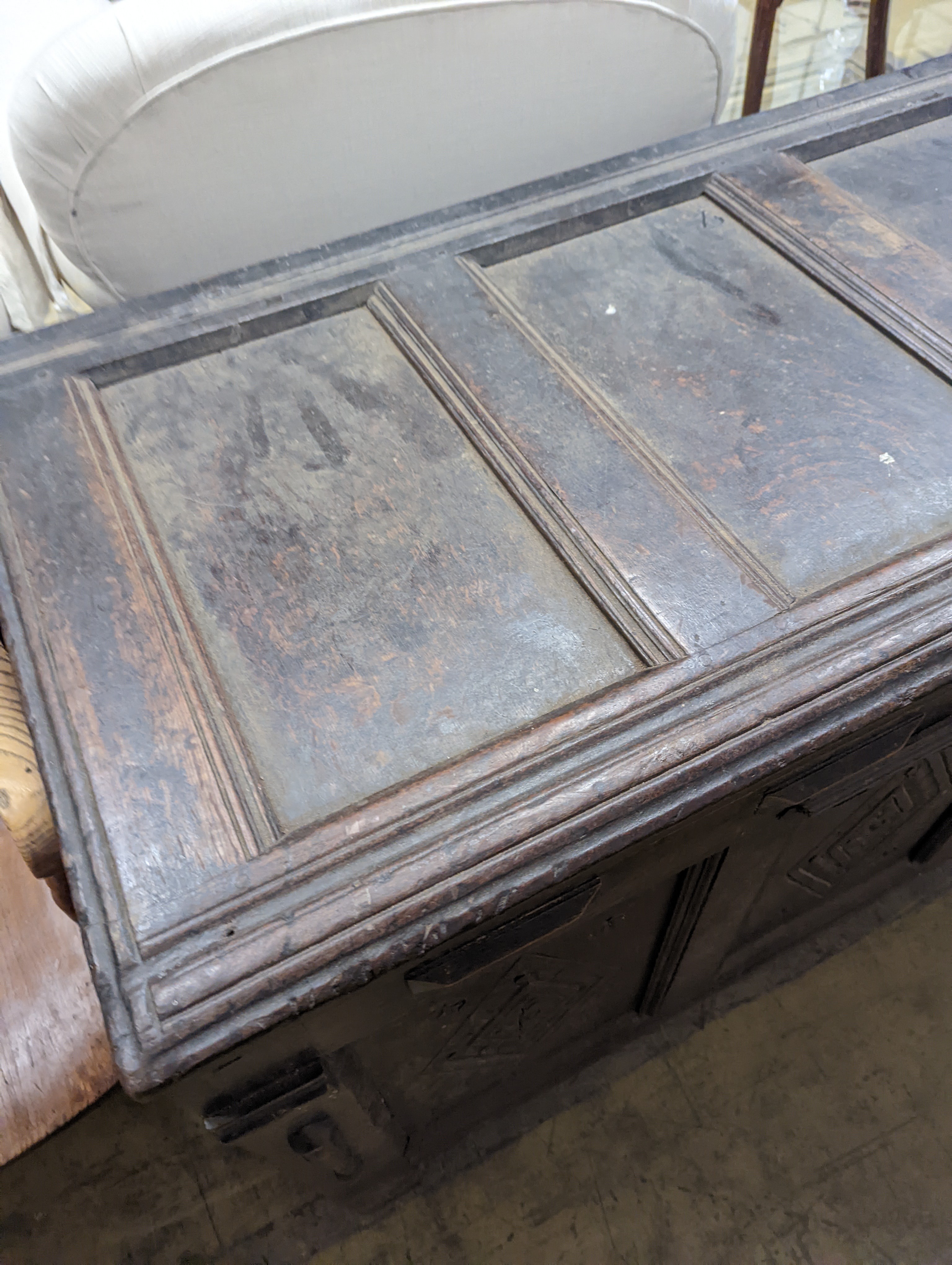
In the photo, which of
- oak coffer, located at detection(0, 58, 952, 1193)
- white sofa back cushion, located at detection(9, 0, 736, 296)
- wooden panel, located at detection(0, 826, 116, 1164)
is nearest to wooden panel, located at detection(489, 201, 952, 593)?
oak coffer, located at detection(0, 58, 952, 1193)

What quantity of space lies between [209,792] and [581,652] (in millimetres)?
331

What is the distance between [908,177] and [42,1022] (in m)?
1.53

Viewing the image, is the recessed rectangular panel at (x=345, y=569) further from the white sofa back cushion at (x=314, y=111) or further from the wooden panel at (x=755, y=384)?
the white sofa back cushion at (x=314, y=111)

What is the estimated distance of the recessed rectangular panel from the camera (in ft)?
2.31

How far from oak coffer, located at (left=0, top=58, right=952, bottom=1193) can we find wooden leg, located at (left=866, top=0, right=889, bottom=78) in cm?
93

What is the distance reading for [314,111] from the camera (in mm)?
1205

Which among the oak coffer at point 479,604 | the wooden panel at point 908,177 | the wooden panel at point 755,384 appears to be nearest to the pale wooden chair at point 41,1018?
the oak coffer at point 479,604

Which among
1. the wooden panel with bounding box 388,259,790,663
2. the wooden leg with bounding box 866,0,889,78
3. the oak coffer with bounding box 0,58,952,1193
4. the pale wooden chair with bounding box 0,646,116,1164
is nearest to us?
the oak coffer with bounding box 0,58,952,1193

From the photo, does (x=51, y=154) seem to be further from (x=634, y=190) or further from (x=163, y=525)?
(x=634, y=190)

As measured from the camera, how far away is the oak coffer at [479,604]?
→ 640 mm

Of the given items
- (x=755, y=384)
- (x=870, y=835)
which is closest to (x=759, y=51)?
(x=755, y=384)

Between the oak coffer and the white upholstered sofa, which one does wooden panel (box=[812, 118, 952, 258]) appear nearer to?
the oak coffer

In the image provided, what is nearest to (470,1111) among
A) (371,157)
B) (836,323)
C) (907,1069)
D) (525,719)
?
(907,1069)

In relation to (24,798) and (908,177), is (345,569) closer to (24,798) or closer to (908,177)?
(24,798)
